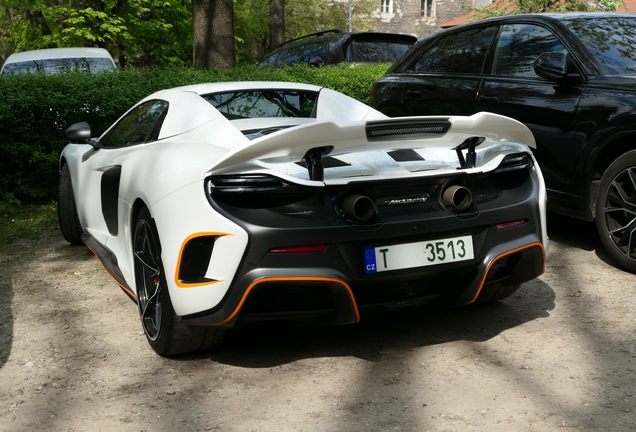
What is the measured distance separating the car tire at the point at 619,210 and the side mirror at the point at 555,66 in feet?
2.46

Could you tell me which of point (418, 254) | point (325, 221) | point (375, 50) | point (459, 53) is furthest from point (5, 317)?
point (375, 50)

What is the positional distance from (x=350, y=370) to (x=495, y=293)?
1103 millimetres

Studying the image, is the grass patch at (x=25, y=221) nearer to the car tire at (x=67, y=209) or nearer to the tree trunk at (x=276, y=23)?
the car tire at (x=67, y=209)

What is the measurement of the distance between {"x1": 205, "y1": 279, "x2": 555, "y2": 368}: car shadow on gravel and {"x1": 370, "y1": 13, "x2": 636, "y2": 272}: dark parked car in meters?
1.01

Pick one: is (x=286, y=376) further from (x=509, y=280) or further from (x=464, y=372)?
(x=509, y=280)

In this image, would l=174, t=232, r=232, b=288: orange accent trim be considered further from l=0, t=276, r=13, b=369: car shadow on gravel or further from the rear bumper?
l=0, t=276, r=13, b=369: car shadow on gravel

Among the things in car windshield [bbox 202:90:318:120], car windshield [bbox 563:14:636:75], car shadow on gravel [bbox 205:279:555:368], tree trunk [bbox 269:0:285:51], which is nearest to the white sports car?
car shadow on gravel [bbox 205:279:555:368]

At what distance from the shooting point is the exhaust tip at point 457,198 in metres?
3.63

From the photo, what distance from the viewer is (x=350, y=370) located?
3.69 m

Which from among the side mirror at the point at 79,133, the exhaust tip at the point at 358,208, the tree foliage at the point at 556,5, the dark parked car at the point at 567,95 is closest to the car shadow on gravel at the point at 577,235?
the dark parked car at the point at 567,95

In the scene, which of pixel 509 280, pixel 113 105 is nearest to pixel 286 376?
pixel 509 280

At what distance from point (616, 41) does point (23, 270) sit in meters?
4.70

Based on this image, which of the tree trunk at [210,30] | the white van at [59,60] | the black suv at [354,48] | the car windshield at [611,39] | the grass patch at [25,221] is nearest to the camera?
the car windshield at [611,39]

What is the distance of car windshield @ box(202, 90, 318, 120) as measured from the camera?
4.73 metres
